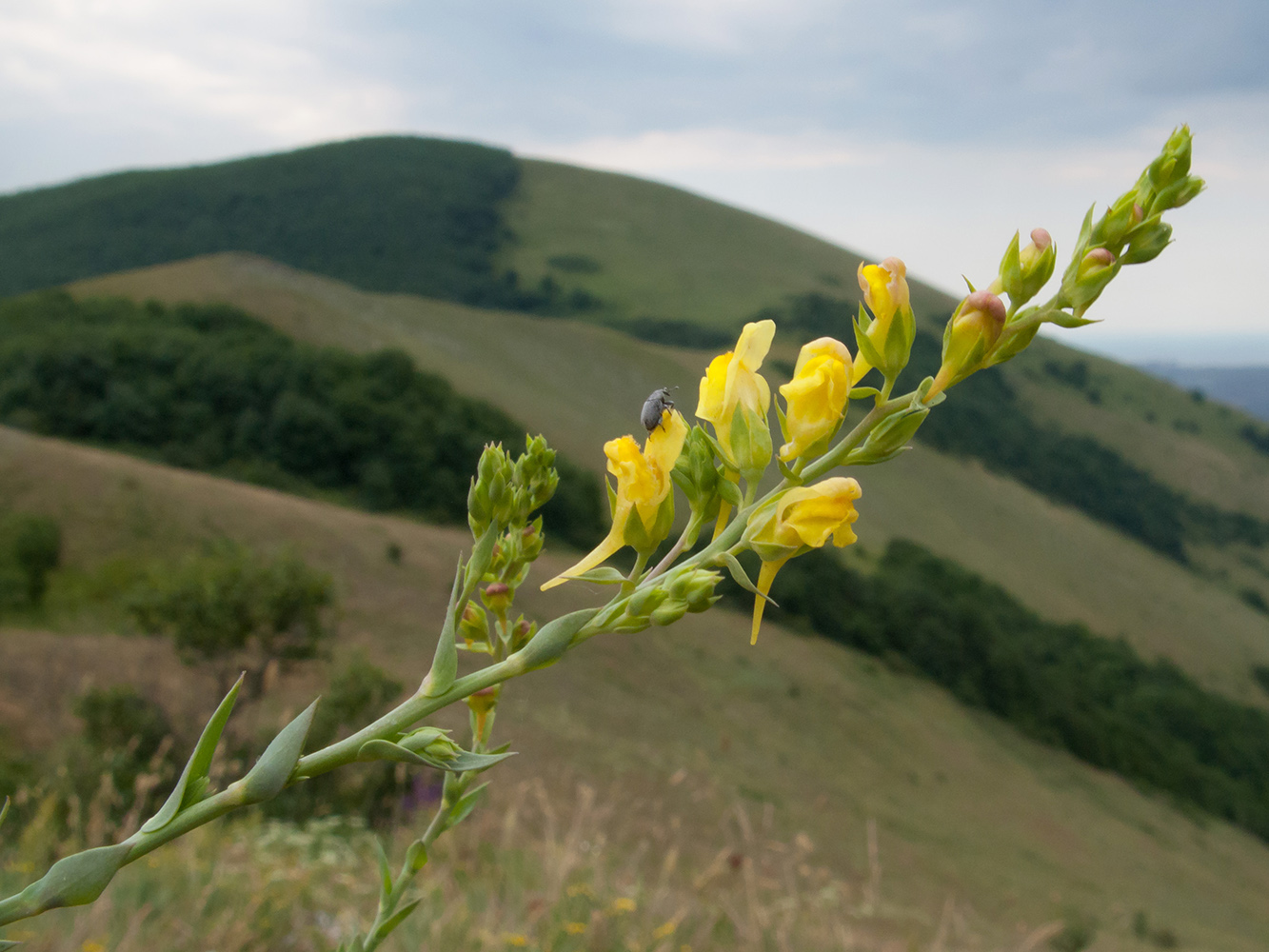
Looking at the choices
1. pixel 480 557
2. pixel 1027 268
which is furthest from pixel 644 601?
pixel 1027 268

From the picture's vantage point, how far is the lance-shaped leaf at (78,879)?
936 mm

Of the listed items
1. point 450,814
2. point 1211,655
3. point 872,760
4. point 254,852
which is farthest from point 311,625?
point 1211,655

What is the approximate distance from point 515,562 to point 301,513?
106 ft

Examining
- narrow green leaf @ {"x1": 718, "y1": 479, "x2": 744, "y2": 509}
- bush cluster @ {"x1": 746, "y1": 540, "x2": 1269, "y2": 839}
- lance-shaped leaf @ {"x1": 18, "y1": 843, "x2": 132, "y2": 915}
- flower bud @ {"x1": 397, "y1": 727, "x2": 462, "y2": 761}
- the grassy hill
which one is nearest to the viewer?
lance-shaped leaf @ {"x1": 18, "y1": 843, "x2": 132, "y2": 915}

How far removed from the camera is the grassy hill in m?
19.0

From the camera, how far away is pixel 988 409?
94.4m

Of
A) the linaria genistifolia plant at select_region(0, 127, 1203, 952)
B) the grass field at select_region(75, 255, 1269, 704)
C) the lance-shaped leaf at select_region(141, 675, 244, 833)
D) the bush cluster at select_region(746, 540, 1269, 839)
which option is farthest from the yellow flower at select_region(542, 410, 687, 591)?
the grass field at select_region(75, 255, 1269, 704)

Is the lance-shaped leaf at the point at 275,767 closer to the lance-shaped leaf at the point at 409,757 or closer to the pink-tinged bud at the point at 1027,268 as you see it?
the lance-shaped leaf at the point at 409,757

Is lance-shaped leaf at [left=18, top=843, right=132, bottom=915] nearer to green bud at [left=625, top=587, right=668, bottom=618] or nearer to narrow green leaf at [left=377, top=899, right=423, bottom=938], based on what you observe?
narrow green leaf at [left=377, top=899, right=423, bottom=938]

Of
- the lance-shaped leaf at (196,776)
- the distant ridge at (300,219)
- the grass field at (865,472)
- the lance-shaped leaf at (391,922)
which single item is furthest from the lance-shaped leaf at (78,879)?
the distant ridge at (300,219)

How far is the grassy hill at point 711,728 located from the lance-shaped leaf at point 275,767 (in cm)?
1288

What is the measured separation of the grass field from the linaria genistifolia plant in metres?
50.9

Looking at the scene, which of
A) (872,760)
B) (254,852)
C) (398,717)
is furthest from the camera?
(872,760)

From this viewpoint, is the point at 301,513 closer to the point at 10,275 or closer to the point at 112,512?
the point at 112,512
